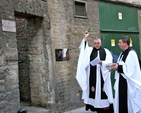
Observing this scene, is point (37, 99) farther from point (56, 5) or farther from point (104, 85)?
point (56, 5)

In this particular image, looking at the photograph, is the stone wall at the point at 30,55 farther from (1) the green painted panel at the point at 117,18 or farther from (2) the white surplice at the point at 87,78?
(1) the green painted panel at the point at 117,18

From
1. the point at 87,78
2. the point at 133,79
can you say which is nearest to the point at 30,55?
the point at 87,78

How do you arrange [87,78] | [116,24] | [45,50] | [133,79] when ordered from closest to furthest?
1. [133,79]
2. [87,78]
3. [45,50]
4. [116,24]

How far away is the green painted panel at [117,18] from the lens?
7.81m

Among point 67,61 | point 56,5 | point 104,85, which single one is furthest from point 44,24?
point 104,85

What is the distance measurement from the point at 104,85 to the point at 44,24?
2192 mm

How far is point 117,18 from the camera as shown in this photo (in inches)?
325

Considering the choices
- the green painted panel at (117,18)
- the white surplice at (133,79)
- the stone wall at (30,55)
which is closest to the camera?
the white surplice at (133,79)

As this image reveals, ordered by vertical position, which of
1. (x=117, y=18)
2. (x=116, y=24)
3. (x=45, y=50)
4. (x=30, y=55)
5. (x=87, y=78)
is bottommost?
(x=87, y=78)

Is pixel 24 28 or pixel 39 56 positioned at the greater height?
pixel 24 28

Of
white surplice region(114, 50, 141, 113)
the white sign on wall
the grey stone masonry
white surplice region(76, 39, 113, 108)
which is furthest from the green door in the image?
the white sign on wall

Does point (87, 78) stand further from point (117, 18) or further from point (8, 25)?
point (117, 18)

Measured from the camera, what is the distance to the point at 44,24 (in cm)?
600

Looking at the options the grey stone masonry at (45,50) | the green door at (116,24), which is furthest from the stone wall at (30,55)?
the green door at (116,24)
